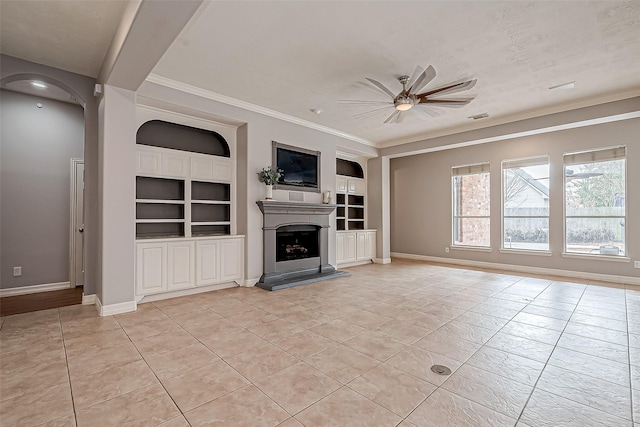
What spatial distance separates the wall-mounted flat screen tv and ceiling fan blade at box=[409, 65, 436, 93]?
8.72 feet

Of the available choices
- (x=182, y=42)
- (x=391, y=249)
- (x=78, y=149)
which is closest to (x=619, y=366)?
(x=182, y=42)

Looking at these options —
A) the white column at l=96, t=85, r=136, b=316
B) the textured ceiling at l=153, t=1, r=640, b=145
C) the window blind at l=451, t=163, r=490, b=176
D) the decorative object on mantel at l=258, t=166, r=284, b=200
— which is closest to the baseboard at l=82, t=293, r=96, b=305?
the white column at l=96, t=85, r=136, b=316

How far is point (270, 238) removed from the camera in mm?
5320

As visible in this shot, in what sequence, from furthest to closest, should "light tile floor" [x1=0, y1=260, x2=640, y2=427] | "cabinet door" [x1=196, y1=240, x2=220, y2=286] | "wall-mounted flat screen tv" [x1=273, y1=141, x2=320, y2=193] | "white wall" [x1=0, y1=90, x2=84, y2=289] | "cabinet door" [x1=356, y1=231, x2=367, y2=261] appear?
"cabinet door" [x1=356, y1=231, x2=367, y2=261]
"wall-mounted flat screen tv" [x1=273, y1=141, x2=320, y2=193]
"cabinet door" [x1=196, y1=240, x2=220, y2=286]
"white wall" [x1=0, y1=90, x2=84, y2=289]
"light tile floor" [x1=0, y1=260, x2=640, y2=427]

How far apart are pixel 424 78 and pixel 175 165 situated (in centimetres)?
377

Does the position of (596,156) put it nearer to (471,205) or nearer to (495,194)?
(495,194)

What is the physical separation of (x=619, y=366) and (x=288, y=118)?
5.34 m

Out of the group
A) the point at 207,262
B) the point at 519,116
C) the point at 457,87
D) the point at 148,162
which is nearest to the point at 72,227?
the point at 148,162

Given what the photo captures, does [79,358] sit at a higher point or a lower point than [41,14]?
lower

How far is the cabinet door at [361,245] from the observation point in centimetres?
737

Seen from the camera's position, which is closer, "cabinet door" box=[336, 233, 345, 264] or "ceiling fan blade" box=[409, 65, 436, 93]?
"ceiling fan blade" box=[409, 65, 436, 93]

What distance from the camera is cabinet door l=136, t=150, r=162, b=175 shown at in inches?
173

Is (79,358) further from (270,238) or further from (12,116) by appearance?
(12,116)

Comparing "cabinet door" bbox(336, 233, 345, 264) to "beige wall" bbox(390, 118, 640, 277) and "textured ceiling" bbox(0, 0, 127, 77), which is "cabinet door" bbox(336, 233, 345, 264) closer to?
"beige wall" bbox(390, 118, 640, 277)
